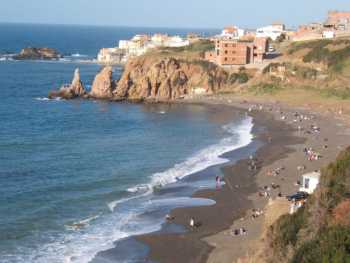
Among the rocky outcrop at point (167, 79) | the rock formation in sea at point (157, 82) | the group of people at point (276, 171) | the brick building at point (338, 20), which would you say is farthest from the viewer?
the brick building at point (338, 20)

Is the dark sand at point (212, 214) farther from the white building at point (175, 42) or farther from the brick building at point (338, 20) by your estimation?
the white building at point (175, 42)

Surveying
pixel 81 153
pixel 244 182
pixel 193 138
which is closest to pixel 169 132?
pixel 193 138

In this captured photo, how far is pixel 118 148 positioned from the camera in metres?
44.1

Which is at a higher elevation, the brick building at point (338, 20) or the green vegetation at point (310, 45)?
the brick building at point (338, 20)

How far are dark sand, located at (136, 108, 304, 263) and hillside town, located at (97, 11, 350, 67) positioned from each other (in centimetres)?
3698

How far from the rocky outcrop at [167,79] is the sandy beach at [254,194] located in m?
18.0

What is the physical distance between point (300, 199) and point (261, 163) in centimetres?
1311

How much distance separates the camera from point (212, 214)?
29.3 m

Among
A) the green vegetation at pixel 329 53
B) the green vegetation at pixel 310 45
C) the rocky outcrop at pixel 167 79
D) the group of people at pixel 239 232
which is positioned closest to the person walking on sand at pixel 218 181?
the group of people at pixel 239 232

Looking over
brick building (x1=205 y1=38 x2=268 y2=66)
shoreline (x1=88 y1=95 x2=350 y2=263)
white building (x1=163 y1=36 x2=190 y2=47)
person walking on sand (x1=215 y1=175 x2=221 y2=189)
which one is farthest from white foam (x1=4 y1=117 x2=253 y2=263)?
white building (x1=163 y1=36 x2=190 y2=47)

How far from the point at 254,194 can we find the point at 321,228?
601 inches

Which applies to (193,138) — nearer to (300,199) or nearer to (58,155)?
(58,155)

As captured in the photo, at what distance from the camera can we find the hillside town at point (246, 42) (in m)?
80.9

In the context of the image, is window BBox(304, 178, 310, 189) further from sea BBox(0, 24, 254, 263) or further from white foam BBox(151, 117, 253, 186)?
white foam BBox(151, 117, 253, 186)
